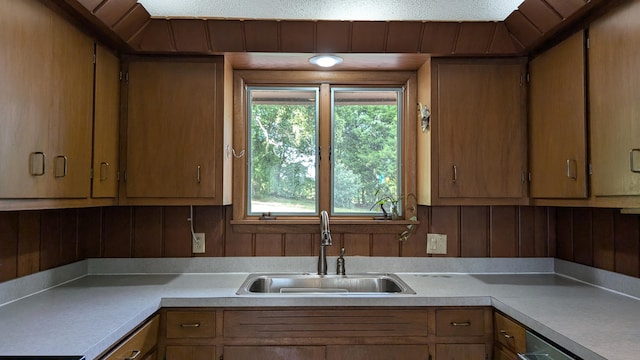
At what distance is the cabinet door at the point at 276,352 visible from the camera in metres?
1.85

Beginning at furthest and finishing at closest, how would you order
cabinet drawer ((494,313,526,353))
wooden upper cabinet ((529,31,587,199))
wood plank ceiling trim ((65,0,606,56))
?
wood plank ceiling trim ((65,0,606,56)), wooden upper cabinet ((529,31,587,199)), cabinet drawer ((494,313,526,353))

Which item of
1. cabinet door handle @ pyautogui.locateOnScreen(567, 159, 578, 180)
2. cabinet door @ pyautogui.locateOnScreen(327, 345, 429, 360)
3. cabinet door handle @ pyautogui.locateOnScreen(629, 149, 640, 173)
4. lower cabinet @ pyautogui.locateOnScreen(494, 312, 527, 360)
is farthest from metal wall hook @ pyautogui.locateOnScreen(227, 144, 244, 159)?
cabinet door handle @ pyautogui.locateOnScreen(629, 149, 640, 173)

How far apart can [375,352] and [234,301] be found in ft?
2.10

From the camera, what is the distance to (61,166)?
1665 mm

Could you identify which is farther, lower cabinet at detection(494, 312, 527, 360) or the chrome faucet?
the chrome faucet

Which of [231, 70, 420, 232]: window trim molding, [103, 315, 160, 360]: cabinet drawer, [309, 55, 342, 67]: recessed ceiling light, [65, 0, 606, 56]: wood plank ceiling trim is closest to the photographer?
[103, 315, 160, 360]: cabinet drawer

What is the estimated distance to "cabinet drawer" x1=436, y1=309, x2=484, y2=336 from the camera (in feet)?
6.13

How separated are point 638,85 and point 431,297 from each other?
1099mm

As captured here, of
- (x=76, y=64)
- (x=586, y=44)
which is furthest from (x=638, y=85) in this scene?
(x=76, y=64)

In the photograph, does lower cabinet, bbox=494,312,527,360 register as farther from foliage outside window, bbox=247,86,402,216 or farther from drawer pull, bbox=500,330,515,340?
foliage outside window, bbox=247,86,402,216

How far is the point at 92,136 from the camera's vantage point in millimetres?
1918

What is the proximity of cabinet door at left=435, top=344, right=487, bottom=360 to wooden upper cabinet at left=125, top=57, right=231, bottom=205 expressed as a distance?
1233mm

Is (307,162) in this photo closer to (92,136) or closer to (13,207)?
(92,136)

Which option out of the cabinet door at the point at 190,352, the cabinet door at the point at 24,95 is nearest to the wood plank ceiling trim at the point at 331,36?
the cabinet door at the point at 24,95
